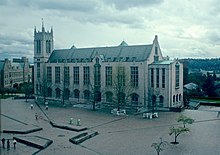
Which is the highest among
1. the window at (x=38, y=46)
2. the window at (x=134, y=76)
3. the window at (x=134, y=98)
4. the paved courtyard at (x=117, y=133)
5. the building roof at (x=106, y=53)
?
the window at (x=38, y=46)

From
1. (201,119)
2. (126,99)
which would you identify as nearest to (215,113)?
(201,119)

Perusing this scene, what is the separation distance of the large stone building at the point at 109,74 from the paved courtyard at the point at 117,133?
6.51 meters

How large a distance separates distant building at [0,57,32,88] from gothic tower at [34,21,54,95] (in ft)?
78.8

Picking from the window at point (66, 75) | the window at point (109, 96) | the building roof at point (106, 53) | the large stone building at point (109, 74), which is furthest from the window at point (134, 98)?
the window at point (66, 75)

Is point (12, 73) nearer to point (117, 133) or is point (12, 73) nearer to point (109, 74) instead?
point (109, 74)

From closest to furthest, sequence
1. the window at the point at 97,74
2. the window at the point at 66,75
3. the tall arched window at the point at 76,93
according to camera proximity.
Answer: the window at the point at 97,74, the tall arched window at the point at 76,93, the window at the point at 66,75

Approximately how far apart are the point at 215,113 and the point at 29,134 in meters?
28.7

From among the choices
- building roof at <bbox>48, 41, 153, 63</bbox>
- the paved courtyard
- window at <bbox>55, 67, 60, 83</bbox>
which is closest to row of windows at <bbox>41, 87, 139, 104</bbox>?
window at <bbox>55, 67, 60, 83</bbox>

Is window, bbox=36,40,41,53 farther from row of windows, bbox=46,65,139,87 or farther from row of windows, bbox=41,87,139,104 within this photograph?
row of windows, bbox=41,87,139,104

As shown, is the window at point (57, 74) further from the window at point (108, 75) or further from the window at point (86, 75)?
the window at point (108, 75)

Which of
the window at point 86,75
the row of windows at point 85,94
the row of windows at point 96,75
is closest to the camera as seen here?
the row of windows at point 96,75

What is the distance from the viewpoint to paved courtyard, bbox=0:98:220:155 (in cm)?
2688

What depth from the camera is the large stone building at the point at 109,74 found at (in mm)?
54000

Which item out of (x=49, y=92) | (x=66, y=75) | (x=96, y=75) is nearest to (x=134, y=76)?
(x=96, y=75)
